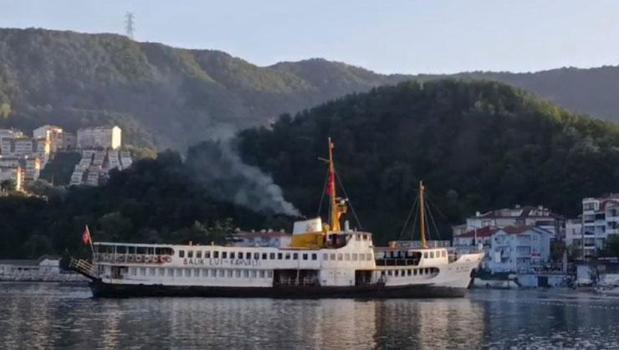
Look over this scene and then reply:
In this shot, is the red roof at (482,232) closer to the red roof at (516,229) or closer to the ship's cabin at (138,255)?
the red roof at (516,229)

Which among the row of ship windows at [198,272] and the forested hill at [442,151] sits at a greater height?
the forested hill at [442,151]

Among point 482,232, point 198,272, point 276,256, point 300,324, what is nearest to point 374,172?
point 482,232

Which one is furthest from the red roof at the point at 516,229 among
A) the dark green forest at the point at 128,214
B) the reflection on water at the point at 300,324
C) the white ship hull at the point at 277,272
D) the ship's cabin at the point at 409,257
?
the reflection on water at the point at 300,324

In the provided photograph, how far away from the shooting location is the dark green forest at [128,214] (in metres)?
118

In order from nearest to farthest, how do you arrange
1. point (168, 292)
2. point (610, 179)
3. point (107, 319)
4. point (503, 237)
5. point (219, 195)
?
point (107, 319)
point (168, 292)
point (503, 237)
point (610, 179)
point (219, 195)

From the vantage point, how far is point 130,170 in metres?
139

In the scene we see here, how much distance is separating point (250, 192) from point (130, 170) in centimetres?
2669

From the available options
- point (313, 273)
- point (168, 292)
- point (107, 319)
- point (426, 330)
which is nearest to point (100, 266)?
point (168, 292)

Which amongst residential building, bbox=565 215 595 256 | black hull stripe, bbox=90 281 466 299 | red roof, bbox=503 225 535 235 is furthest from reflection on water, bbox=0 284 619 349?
residential building, bbox=565 215 595 256

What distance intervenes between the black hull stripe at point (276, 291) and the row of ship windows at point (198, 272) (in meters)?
0.87

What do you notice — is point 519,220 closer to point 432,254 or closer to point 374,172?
point 374,172

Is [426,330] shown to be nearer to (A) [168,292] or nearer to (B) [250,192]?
(A) [168,292]

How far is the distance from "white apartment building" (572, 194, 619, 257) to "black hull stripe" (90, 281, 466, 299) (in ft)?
120

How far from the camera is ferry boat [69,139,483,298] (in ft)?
217
